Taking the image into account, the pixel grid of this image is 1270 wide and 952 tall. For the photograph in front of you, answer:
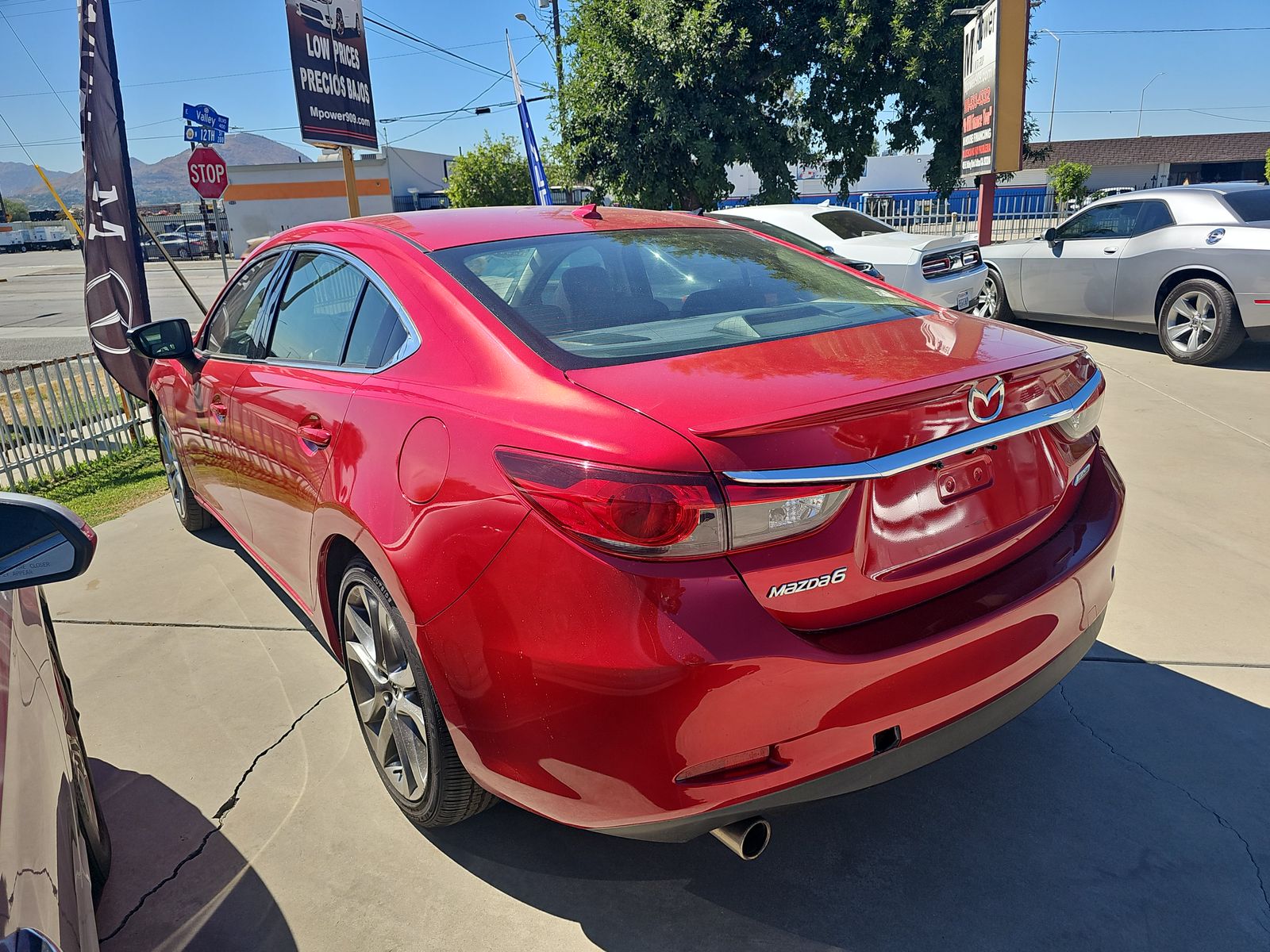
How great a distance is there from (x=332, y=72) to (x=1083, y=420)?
14558mm

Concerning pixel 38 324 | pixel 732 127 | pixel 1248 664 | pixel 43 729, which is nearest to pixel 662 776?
pixel 43 729

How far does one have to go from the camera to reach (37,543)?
1459mm

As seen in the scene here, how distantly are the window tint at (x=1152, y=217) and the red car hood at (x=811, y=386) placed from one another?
718 cm

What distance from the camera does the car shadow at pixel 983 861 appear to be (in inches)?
85.2

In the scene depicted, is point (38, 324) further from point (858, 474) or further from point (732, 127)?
point (858, 474)

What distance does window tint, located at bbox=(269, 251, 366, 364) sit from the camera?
2.87 metres

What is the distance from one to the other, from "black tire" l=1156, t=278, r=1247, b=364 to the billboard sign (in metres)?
11.8

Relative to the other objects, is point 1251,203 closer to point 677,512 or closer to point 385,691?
point 677,512

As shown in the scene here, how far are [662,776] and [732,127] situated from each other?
17879 mm

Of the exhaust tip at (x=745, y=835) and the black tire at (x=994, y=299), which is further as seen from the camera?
the black tire at (x=994, y=299)

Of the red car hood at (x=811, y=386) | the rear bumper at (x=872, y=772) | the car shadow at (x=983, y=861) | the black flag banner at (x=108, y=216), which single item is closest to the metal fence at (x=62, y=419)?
the black flag banner at (x=108, y=216)

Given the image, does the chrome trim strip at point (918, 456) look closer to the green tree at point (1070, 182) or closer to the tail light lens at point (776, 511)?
→ the tail light lens at point (776, 511)

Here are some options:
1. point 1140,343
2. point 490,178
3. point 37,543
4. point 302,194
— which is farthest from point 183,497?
point 302,194

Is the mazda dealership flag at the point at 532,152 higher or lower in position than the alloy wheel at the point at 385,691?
higher
